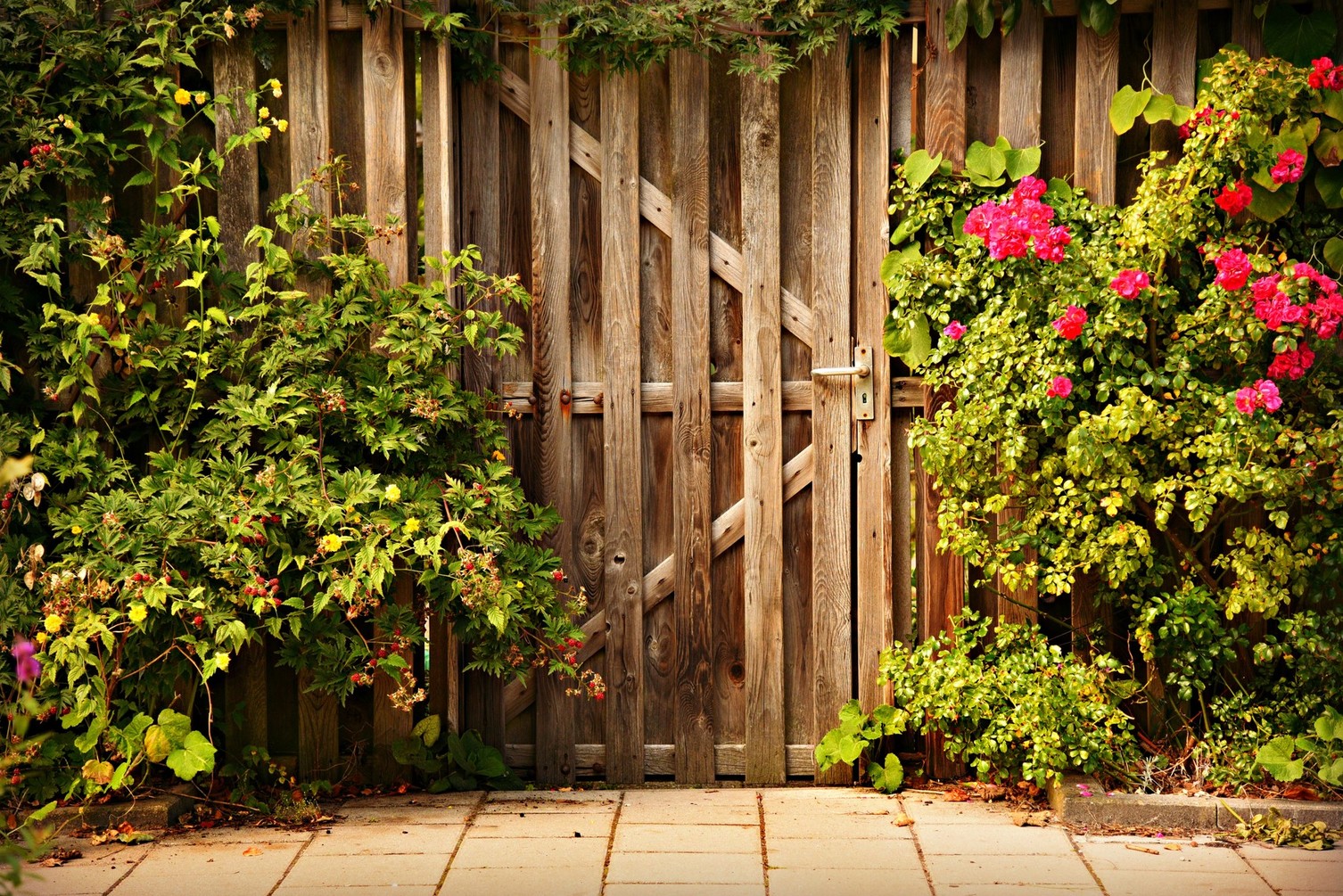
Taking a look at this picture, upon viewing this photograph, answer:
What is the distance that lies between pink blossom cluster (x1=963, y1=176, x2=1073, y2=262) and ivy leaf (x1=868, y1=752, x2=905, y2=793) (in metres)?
1.74

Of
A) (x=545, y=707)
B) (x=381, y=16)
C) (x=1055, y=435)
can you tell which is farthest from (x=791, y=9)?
(x=545, y=707)

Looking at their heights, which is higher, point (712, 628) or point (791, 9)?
point (791, 9)

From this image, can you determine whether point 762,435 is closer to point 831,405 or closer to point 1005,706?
point 831,405

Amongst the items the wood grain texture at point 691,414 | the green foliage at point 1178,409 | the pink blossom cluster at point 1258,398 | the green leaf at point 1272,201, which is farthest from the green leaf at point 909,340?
the green leaf at point 1272,201

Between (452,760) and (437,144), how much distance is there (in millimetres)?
2144

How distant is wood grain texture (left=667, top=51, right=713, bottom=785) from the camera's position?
4199mm

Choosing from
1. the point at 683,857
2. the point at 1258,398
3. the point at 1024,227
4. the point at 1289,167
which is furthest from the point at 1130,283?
the point at 683,857

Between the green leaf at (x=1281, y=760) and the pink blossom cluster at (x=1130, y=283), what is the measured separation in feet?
4.85

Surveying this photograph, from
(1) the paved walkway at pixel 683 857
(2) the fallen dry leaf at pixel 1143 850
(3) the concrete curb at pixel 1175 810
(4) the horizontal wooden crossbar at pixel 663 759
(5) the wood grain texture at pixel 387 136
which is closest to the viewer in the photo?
(1) the paved walkway at pixel 683 857

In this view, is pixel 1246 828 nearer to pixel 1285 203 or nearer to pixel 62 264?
pixel 1285 203

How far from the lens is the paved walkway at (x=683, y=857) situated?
10.8 feet

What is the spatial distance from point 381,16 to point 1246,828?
3783mm

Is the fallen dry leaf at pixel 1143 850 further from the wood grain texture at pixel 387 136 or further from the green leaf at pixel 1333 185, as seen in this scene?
the wood grain texture at pixel 387 136

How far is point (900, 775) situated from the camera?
13.6 ft
